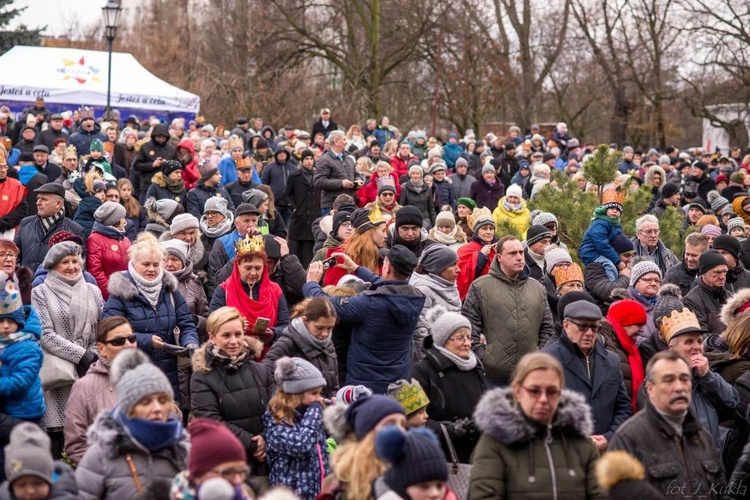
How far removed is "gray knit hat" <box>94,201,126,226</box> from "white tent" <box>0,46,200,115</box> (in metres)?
17.9

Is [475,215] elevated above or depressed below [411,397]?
above

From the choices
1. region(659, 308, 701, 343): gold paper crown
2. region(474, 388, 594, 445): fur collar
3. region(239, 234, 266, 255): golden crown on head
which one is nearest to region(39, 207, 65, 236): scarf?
region(239, 234, 266, 255): golden crown on head

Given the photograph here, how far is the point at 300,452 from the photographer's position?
Answer: 243 inches

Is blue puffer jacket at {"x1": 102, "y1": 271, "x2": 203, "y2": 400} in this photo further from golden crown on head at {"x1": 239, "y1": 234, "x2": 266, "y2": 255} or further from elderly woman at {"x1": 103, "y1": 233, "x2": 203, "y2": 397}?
golden crown on head at {"x1": 239, "y1": 234, "x2": 266, "y2": 255}

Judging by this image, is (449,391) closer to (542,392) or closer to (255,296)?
(542,392)

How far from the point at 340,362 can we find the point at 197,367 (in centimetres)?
135

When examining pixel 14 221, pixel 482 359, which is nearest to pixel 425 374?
pixel 482 359

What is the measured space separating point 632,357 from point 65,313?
391 centimetres

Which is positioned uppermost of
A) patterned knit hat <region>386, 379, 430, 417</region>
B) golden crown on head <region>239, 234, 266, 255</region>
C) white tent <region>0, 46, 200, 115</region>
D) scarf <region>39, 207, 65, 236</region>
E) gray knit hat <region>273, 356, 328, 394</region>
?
white tent <region>0, 46, 200, 115</region>

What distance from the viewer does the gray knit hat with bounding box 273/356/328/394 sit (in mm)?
6266

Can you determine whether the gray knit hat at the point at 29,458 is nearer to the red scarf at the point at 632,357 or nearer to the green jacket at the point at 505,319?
the green jacket at the point at 505,319

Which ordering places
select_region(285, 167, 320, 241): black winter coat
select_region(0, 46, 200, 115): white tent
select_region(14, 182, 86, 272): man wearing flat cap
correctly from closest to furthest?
select_region(14, 182, 86, 272): man wearing flat cap → select_region(285, 167, 320, 241): black winter coat → select_region(0, 46, 200, 115): white tent

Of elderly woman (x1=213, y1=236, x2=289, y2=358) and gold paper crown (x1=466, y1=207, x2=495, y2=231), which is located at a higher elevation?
gold paper crown (x1=466, y1=207, x2=495, y2=231)

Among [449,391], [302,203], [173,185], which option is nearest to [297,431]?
[449,391]
